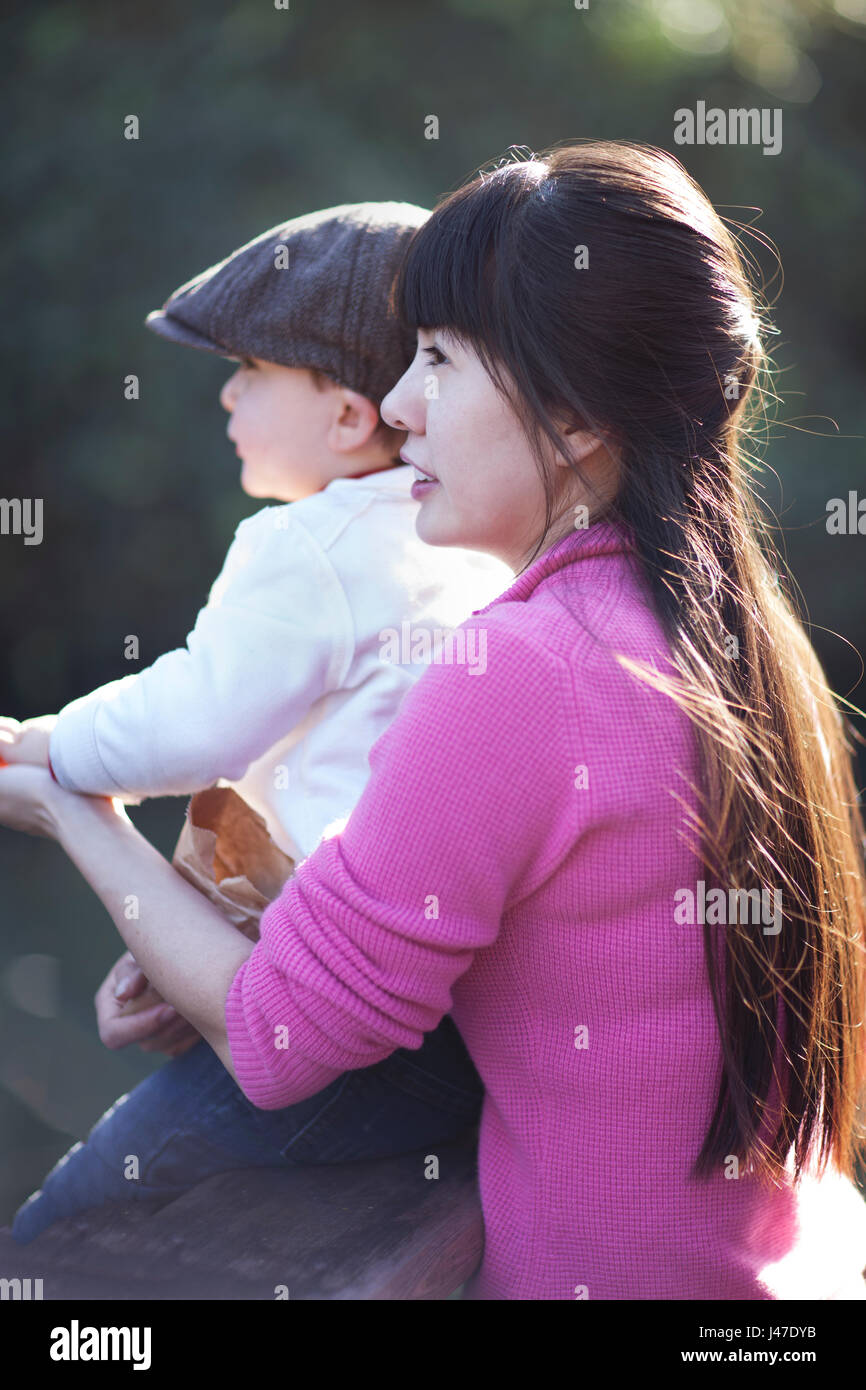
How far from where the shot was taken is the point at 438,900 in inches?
34.4

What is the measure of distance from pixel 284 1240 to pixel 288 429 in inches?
32.2

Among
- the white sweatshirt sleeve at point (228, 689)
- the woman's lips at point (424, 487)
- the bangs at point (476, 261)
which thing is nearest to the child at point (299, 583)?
the white sweatshirt sleeve at point (228, 689)

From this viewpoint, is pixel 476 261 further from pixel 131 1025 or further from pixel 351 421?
pixel 131 1025

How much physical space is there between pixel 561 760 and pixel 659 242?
42 centimetres

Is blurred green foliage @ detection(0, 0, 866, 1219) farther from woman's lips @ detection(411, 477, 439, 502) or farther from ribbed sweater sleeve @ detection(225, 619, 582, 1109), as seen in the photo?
ribbed sweater sleeve @ detection(225, 619, 582, 1109)

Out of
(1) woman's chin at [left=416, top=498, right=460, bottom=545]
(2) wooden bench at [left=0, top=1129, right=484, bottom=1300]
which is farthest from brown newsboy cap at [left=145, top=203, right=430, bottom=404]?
(2) wooden bench at [left=0, top=1129, right=484, bottom=1300]

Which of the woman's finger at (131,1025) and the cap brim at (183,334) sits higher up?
the cap brim at (183,334)

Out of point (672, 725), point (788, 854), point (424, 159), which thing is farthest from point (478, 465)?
point (424, 159)

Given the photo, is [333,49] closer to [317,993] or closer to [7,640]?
[7,640]

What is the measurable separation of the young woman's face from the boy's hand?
18.5 inches

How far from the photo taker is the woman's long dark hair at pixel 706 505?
36.8 inches

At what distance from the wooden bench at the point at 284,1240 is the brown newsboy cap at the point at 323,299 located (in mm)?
801

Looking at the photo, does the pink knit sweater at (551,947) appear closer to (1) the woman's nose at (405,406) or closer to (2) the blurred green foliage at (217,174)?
(1) the woman's nose at (405,406)

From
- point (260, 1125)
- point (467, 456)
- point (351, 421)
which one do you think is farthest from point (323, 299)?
point (260, 1125)
